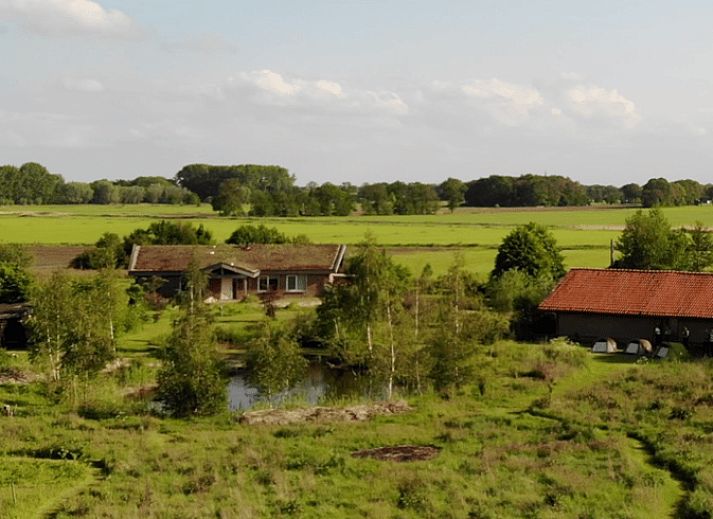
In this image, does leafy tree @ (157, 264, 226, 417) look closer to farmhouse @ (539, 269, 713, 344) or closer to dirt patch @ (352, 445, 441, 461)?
dirt patch @ (352, 445, 441, 461)

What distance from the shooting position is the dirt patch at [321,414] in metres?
29.1

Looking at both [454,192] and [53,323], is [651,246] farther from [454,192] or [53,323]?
[454,192]

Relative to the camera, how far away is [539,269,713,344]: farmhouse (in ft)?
133

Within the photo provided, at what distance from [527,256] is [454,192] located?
119 meters

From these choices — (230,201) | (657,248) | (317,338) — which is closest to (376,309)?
(317,338)

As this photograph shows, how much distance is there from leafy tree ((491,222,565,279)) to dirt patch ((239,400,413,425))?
27.4m

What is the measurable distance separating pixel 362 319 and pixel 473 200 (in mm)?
159151

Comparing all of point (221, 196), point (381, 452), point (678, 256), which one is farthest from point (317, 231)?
point (381, 452)

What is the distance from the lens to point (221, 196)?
144625 mm

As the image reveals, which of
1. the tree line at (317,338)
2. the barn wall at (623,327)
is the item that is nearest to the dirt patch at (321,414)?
the tree line at (317,338)

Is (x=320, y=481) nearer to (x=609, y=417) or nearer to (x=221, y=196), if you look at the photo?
(x=609, y=417)

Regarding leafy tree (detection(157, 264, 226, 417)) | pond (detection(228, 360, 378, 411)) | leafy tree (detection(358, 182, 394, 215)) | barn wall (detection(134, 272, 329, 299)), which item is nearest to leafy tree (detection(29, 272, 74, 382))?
leafy tree (detection(157, 264, 226, 417))

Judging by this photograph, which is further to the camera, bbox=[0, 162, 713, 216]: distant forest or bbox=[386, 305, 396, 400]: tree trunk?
bbox=[0, 162, 713, 216]: distant forest

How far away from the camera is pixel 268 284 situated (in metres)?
58.9
